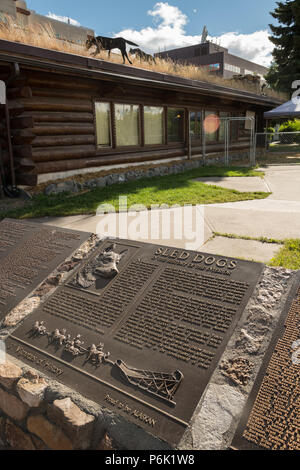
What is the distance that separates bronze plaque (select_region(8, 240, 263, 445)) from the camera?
215cm

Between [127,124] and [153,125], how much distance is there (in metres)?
1.44

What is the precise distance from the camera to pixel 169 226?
17.2 feet

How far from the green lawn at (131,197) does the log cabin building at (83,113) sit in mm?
1143

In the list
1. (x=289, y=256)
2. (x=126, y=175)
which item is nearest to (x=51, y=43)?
(x=126, y=175)

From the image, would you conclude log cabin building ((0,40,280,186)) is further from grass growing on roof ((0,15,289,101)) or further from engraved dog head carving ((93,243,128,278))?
engraved dog head carving ((93,243,128,278))

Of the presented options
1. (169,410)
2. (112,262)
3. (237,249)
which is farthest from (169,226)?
(169,410)

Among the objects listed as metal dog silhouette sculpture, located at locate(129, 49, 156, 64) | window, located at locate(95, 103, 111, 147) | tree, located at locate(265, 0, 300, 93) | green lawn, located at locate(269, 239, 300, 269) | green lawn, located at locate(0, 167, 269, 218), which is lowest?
green lawn, located at locate(269, 239, 300, 269)

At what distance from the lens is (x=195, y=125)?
1404cm

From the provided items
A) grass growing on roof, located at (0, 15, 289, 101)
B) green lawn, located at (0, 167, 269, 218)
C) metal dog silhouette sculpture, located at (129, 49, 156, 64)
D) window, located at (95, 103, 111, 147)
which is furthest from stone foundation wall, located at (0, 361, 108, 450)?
metal dog silhouette sculpture, located at (129, 49, 156, 64)

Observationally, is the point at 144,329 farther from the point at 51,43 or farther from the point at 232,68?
the point at 232,68

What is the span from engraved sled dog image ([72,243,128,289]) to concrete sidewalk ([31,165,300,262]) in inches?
43.4

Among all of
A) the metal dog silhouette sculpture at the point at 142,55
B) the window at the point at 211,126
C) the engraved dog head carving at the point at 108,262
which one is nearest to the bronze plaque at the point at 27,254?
the engraved dog head carving at the point at 108,262

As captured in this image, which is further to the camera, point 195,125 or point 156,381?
point 195,125

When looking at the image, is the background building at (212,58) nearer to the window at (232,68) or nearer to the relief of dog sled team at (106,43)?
the window at (232,68)
